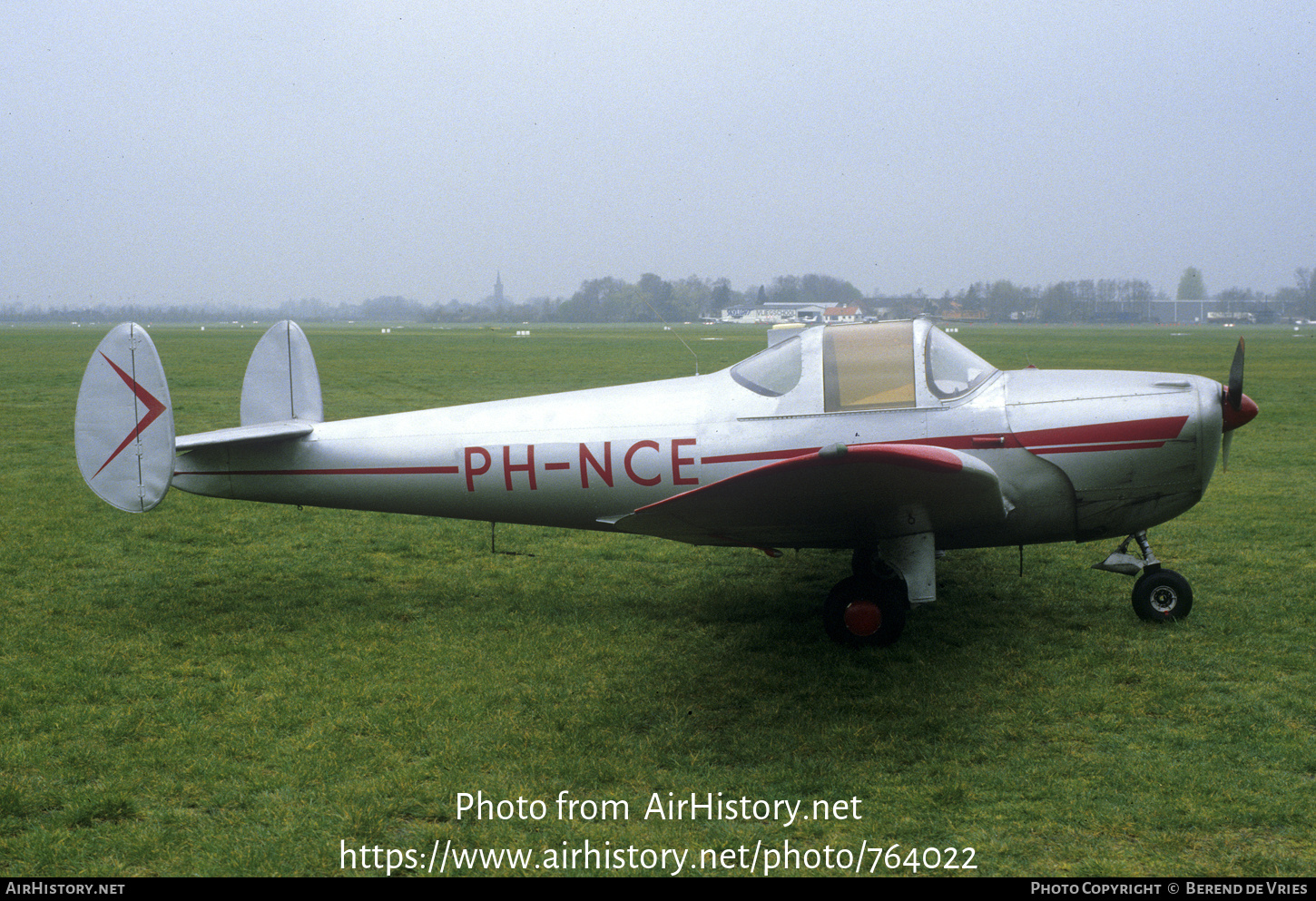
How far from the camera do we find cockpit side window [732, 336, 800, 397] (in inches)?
227

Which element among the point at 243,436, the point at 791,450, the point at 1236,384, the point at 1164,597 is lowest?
the point at 1164,597

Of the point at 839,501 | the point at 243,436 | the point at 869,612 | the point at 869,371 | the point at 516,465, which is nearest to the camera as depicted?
the point at 839,501

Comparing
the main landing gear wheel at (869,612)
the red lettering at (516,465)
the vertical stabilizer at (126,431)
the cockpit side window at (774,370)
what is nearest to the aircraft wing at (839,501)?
the main landing gear wheel at (869,612)

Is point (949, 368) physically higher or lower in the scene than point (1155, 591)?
higher

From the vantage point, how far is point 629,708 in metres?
4.81

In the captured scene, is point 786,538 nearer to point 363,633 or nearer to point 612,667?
point 612,667

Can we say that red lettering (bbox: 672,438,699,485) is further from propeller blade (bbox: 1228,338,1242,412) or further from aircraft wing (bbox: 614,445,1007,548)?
propeller blade (bbox: 1228,338,1242,412)

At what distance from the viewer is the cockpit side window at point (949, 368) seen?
559 cm

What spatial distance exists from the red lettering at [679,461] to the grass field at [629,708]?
103 cm

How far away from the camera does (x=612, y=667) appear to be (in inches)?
214

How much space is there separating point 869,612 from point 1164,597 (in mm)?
2044


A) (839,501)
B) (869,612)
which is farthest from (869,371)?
(869,612)

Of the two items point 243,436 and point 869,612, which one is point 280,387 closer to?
point 243,436

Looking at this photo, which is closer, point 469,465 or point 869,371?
point 869,371
